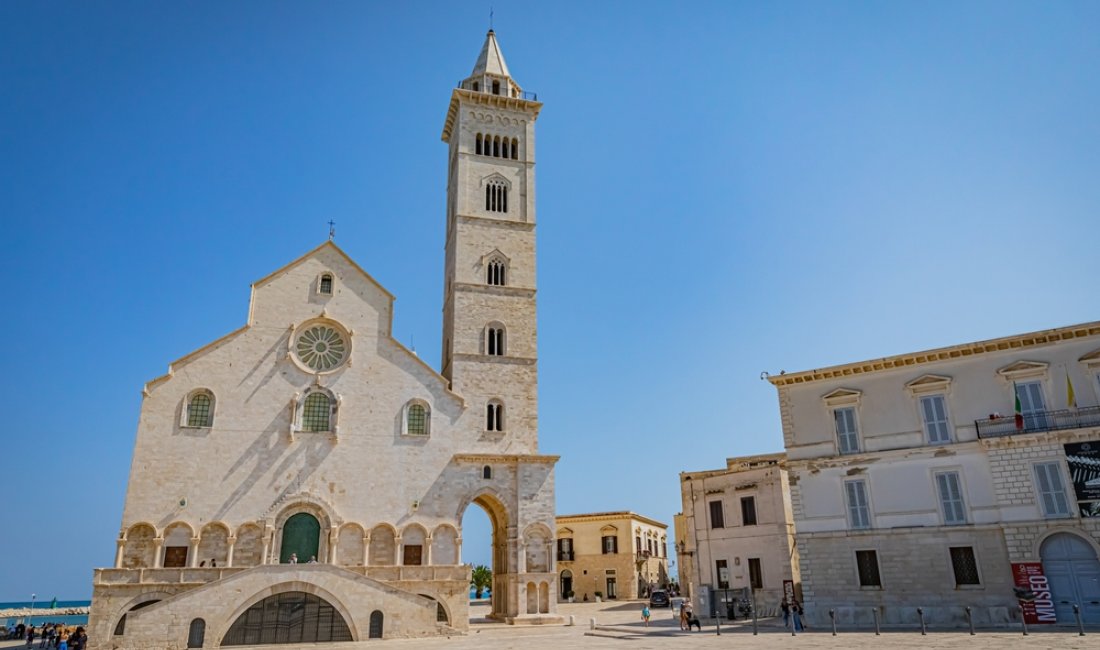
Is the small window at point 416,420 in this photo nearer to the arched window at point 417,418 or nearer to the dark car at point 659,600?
the arched window at point 417,418

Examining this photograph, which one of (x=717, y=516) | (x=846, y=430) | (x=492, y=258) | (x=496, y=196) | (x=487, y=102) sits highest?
(x=487, y=102)

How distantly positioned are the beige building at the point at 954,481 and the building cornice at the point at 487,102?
22780mm

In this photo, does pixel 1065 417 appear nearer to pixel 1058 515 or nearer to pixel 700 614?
pixel 1058 515

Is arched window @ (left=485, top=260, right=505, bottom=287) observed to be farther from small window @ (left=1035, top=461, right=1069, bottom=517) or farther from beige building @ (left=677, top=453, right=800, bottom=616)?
small window @ (left=1035, top=461, right=1069, bottom=517)

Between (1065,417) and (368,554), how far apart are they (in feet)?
87.8

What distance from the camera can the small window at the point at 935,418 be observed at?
25.9m

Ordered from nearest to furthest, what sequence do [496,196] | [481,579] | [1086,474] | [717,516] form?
[1086,474], [717,516], [496,196], [481,579]

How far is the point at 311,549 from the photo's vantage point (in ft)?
97.8

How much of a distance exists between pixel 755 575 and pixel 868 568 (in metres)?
8.29

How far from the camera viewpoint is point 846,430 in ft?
90.4

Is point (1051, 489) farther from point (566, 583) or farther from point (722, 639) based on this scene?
point (566, 583)

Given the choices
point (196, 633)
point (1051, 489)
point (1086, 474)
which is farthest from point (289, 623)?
point (1086, 474)

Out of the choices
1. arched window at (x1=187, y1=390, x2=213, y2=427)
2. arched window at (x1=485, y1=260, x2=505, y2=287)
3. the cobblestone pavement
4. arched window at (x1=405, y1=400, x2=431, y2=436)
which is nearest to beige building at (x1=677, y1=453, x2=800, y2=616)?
the cobblestone pavement


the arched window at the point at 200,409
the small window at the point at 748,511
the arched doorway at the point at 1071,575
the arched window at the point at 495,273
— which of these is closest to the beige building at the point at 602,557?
the small window at the point at 748,511
